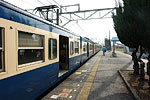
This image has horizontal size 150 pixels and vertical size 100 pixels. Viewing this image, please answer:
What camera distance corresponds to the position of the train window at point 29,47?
2693 mm

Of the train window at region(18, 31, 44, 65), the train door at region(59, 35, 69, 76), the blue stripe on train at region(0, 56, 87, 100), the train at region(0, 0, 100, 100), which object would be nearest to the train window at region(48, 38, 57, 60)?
the train at region(0, 0, 100, 100)

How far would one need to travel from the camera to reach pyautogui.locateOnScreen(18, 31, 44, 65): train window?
269 cm

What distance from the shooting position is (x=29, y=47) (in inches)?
116

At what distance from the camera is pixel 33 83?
3021 millimetres

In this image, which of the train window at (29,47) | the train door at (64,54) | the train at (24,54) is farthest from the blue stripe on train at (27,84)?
the train door at (64,54)

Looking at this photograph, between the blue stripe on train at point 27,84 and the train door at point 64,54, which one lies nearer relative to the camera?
the blue stripe on train at point 27,84

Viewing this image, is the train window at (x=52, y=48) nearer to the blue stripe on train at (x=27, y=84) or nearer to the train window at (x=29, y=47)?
the blue stripe on train at (x=27, y=84)

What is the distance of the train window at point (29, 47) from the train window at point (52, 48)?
1.57ft

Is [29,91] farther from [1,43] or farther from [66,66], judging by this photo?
[66,66]

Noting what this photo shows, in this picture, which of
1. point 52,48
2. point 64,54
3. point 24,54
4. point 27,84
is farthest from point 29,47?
point 64,54

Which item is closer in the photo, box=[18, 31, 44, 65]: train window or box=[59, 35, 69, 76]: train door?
box=[18, 31, 44, 65]: train window

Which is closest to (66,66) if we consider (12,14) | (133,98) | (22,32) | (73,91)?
(73,91)

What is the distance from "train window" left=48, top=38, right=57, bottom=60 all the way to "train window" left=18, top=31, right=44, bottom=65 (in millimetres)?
479

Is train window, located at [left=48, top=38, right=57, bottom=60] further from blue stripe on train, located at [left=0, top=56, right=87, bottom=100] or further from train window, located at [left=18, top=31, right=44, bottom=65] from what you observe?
train window, located at [left=18, top=31, right=44, bottom=65]
